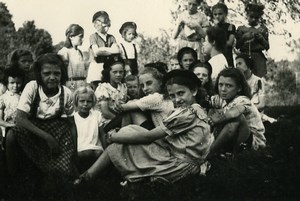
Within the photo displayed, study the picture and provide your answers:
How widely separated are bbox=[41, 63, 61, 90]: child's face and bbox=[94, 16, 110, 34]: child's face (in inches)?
87.0

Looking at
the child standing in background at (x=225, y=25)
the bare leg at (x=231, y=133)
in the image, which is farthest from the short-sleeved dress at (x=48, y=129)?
the child standing in background at (x=225, y=25)

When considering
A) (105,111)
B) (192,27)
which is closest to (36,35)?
(105,111)

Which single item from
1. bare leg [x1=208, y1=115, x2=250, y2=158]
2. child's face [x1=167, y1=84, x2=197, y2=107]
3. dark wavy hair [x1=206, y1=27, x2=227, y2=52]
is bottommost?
bare leg [x1=208, y1=115, x2=250, y2=158]

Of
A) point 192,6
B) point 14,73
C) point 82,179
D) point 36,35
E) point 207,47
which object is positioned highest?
point 192,6

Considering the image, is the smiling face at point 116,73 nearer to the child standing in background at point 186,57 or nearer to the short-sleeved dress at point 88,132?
the child standing in background at point 186,57

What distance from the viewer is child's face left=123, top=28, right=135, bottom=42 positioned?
6527 mm

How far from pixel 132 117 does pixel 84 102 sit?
1.90 ft

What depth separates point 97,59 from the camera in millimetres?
6527

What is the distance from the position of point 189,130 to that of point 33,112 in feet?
4.10

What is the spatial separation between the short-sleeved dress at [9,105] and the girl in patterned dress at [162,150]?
1.66m

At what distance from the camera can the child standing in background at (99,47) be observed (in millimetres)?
6434

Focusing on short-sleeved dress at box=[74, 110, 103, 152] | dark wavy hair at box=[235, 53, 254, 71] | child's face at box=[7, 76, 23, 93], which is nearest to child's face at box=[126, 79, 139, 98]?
short-sleeved dress at box=[74, 110, 103, 152]

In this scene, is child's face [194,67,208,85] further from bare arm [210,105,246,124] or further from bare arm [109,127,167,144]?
bare arm [109,127,167,144]

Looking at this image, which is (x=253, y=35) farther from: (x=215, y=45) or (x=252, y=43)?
(x=215, y=45)
